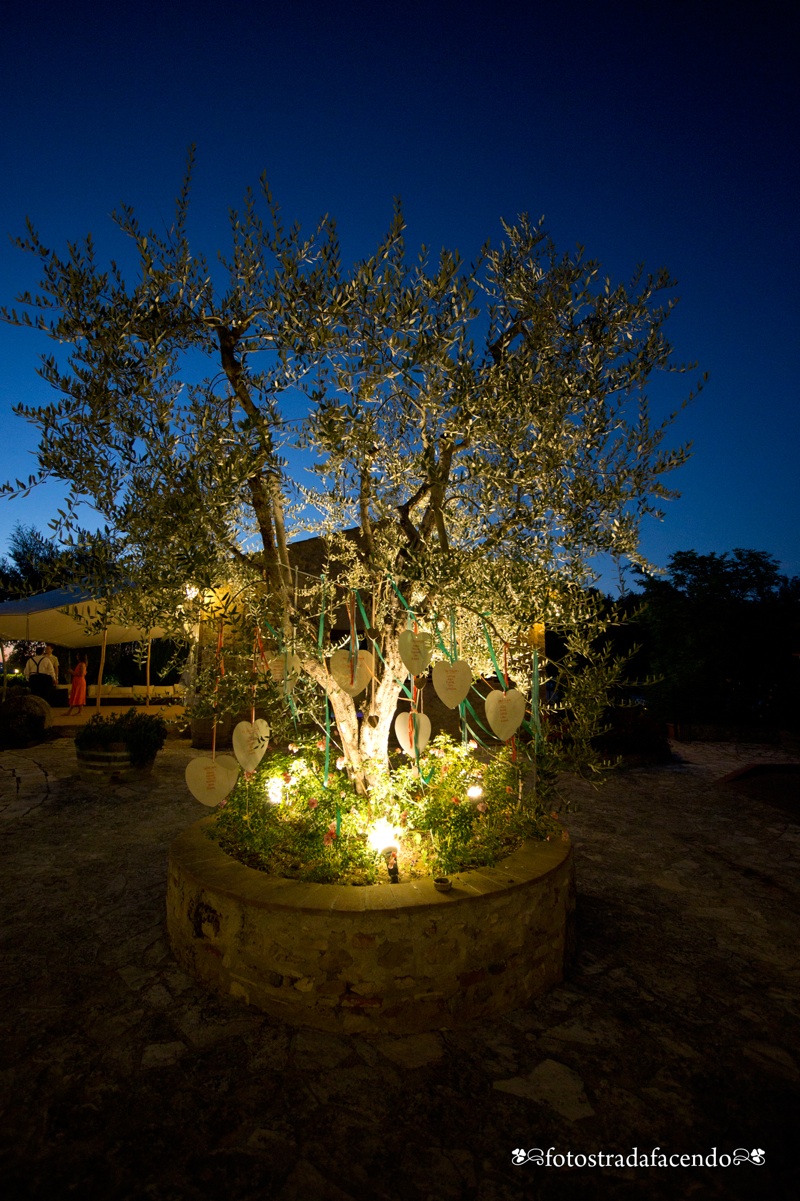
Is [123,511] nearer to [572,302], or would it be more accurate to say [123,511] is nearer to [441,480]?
[441,480]

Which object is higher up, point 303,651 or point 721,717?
point 303,651

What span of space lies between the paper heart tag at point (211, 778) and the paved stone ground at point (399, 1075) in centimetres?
125

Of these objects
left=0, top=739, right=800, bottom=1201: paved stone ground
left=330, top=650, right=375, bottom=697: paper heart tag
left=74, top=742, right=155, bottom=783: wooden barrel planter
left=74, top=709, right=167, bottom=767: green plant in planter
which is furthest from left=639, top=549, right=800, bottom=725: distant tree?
left=330, top=650, right=375, bottom=697: paper heart tag

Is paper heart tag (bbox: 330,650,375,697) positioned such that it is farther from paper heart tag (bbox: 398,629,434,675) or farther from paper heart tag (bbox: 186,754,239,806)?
paper heart tag (bbox: 186,754,239,806)

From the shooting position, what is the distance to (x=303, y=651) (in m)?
5.16

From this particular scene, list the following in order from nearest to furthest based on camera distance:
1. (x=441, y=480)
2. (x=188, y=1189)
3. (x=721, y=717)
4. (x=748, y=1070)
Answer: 1. (x=188, y=1189)
2. (x=748, y=1070)
3. (x=441, y=480)
4. (x=721, y=717)

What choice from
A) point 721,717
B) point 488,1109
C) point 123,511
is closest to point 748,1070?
point 488,1109

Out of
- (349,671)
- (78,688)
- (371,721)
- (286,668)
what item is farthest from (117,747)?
(349,671)

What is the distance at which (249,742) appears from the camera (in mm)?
4703

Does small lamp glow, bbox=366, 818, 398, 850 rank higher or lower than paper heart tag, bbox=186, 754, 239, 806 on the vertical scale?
lower

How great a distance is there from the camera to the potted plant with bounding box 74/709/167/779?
1020cm

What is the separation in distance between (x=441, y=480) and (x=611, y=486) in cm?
146

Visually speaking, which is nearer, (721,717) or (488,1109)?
(488,1109)

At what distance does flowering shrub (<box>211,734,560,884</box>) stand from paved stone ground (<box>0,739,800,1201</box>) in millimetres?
977
